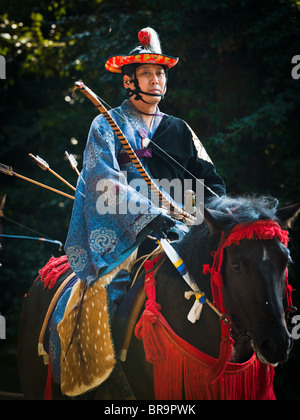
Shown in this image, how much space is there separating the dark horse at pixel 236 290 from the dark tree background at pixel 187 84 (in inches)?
95.6

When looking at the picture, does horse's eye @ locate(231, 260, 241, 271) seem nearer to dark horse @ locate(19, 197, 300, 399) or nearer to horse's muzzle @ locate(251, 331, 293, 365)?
dark horse @ locate(19, 197, 300, 399)

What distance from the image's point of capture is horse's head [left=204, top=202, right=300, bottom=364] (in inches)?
78.2

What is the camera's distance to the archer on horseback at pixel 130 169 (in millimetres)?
2561

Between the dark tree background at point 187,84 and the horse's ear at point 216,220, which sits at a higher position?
the dark tree background at point 187,84

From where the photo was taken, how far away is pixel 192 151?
3.14 meters

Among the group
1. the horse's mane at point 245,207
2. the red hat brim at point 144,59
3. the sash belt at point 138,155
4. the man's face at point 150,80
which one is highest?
the red hat brim at point 144,59

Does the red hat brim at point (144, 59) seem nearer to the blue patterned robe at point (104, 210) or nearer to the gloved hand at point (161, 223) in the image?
the blue patterned robe at point (104, 210)

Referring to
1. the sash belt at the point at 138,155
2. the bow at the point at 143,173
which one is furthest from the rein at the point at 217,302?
the sash belt at the point at 138,155

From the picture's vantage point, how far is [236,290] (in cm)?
210

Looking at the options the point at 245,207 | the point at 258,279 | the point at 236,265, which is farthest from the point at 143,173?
the point at 258,279

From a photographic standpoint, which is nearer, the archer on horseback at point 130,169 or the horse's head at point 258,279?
the horse's head at point 258,279

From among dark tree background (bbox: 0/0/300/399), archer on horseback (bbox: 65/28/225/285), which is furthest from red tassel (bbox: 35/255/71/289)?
dark tree background (bbox: 0/0/300/399)

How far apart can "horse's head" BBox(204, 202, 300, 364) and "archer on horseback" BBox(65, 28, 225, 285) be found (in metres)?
0.38

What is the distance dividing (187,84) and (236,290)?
14.9ft
